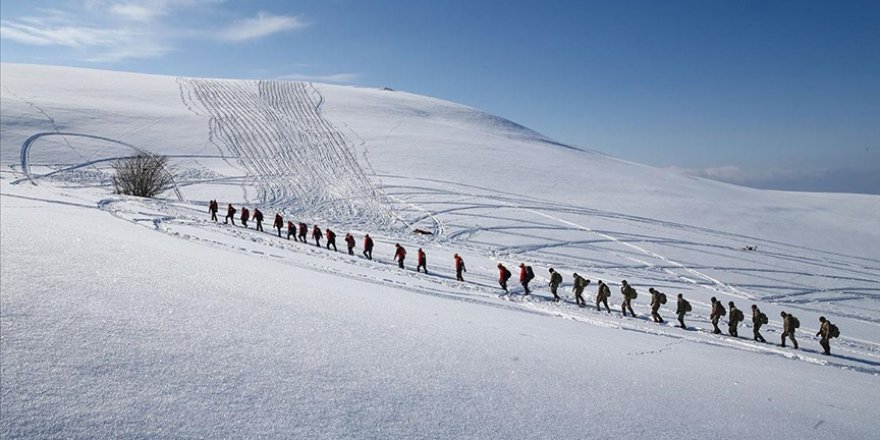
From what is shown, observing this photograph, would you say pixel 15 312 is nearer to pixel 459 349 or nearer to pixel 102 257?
pixel 102 257

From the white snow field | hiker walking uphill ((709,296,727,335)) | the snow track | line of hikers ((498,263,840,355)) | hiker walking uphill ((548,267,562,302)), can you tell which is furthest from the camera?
the snow track

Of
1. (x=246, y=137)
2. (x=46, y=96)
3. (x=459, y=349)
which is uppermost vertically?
(x=46, y=96)

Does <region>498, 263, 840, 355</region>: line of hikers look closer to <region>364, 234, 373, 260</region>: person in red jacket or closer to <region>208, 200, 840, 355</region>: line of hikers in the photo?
<region>208, 200, 840, 355</region>: line of hikers

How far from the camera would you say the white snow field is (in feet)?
12.7

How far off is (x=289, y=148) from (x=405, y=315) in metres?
43.7

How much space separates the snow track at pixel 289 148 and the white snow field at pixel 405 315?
0.45 m

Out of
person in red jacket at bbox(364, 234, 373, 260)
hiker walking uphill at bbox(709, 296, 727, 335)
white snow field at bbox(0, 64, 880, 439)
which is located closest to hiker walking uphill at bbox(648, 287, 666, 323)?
white snow field at bbox(0, 64, 880, 439)

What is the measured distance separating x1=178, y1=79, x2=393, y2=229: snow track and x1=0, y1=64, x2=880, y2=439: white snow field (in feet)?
1.47

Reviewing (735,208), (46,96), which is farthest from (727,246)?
(46,96)

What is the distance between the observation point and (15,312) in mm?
4562

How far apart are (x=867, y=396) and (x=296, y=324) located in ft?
30.1

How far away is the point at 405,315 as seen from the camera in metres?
7.84

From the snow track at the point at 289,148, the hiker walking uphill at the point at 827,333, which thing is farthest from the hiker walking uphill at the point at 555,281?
the snow track at the point at 289,148

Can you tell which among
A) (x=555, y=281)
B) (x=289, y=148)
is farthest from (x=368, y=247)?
(x=289, y=148)
